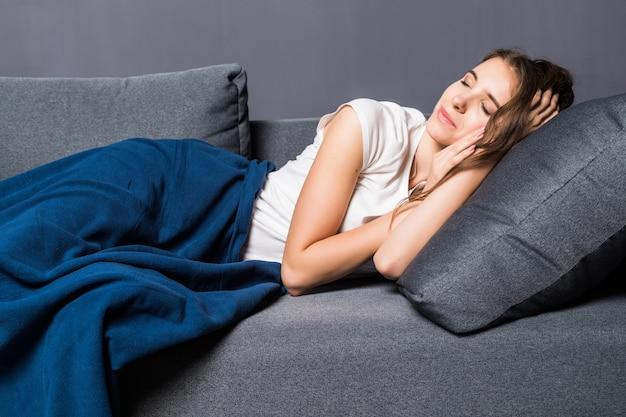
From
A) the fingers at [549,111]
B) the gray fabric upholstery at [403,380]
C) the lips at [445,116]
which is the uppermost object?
the fingers at [549,111]

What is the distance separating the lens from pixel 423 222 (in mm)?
1251

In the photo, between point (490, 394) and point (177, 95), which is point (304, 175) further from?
point (490, 394)

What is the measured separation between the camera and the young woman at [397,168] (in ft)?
4.18

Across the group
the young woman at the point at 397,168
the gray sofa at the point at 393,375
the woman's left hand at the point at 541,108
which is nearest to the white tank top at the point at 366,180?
the young woman at the point at 397,168

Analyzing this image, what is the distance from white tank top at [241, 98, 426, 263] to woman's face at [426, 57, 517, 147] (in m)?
0.10

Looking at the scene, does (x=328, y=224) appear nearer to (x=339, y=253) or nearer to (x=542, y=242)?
(x=339, y=253)

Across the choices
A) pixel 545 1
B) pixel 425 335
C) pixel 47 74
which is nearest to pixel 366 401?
pixel 425 335

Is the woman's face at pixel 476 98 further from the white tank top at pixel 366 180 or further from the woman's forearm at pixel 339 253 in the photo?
the woman's forearm at pixel 339 253

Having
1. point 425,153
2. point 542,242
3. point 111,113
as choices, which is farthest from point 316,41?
point 542,242

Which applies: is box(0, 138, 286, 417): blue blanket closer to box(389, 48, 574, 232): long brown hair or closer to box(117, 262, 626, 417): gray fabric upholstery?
box(117, 262, 626, 417): gray fabric upholstery

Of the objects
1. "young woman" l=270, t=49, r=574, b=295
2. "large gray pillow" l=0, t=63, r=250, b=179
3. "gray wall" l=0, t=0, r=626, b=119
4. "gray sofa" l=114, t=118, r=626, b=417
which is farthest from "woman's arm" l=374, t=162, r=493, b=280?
"gray wall" l=0, t=0, r=626, b=119

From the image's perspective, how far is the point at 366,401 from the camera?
3.39ft

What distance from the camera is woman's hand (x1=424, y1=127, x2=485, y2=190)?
1.30 metres

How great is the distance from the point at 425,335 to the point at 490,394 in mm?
137
